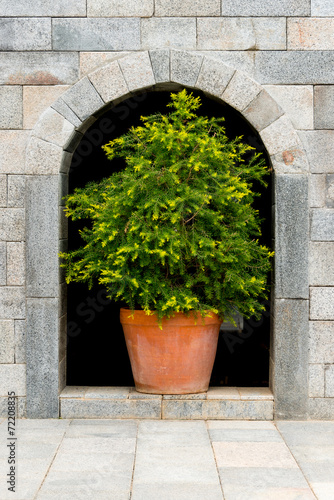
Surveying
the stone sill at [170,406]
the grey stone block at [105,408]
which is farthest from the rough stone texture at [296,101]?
the grey stone block at [105,408]

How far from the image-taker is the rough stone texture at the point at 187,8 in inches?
195

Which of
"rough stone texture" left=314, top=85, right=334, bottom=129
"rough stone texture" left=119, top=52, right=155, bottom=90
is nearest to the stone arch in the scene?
"rough stone texture" left=119, top=52, right=155, bottom=90

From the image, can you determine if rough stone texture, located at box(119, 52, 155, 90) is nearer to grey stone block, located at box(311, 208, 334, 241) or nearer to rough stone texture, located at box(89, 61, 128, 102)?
rough stone texture, located at box(89, 61, 128, 102)

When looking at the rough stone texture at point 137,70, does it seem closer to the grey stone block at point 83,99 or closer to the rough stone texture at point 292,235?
the grey stone block at point 83,99

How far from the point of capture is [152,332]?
486 centimetres

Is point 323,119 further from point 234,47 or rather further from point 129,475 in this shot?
point 129,475

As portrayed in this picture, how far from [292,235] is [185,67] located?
5.35ft

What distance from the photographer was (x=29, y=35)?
4.99 meters

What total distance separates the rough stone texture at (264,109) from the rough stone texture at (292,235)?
1.53 feet

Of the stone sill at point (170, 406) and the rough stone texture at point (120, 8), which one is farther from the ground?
the rough stone texture at point (120, 8)

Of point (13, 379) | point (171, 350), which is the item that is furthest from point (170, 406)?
point (13, 379)

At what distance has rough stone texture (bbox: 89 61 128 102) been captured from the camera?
16.2 feet

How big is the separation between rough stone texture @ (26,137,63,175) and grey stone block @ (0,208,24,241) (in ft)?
1.17

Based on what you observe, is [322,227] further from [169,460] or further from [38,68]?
[38,68]
